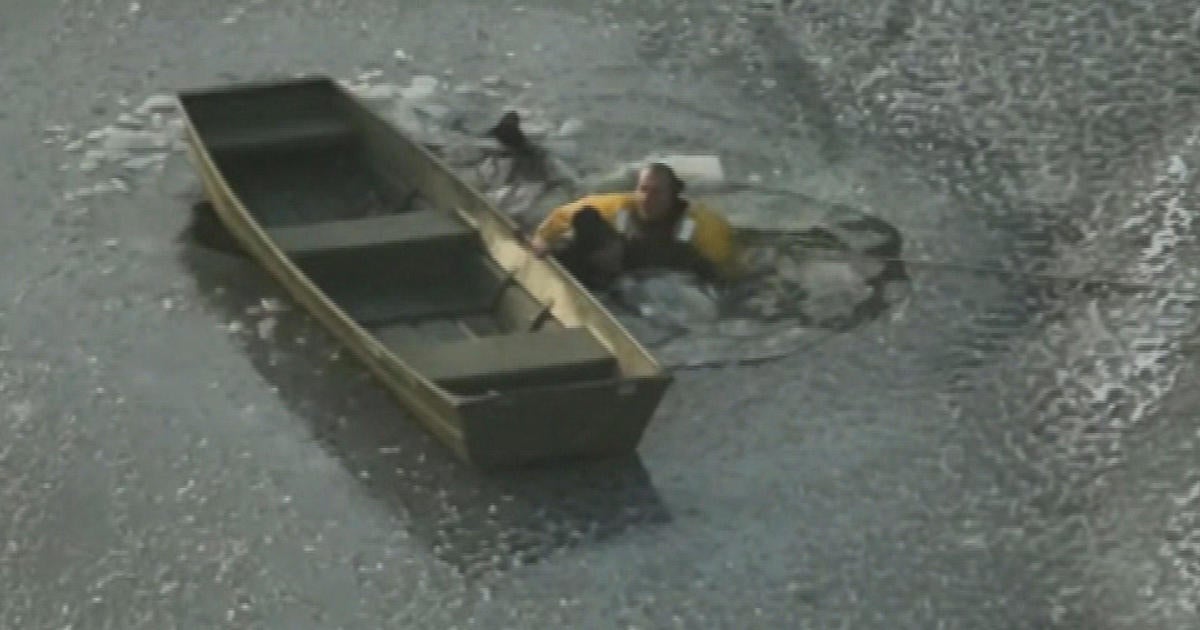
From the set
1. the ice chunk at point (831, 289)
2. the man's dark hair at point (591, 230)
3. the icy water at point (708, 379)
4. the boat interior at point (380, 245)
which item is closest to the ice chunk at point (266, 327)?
the icy water at point (708, 379)

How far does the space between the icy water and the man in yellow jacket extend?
0.81m

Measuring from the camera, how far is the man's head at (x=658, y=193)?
12555mm

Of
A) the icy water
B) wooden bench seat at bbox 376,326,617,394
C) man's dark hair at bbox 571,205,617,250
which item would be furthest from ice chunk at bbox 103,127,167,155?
wooden bench seat at bbox 376,326,617,394

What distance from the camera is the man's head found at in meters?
12.6

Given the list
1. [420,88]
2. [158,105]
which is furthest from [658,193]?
[158,105]

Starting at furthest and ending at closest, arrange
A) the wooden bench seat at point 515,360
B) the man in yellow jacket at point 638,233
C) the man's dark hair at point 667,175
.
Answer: the man in yellow jacket at point 638,233, the man's dark hair at point 667,175, the wooden bench seat at point 515,360

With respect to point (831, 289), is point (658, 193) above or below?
above

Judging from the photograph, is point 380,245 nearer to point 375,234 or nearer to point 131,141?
point 375,234

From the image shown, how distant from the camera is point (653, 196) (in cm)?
1262

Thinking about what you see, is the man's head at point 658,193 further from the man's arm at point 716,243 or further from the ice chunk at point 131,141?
the ice chunk at point 131,141

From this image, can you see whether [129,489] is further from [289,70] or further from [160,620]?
[289,70]

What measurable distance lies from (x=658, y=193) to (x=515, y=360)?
1.50 metres

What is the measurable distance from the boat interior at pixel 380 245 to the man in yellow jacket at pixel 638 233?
14.6 inches

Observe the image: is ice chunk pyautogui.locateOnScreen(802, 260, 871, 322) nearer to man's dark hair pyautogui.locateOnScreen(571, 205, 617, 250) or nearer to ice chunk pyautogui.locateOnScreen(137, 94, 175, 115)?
man's dark hair pyautogui.locateOnScreen(571, 205, 617, 250)
